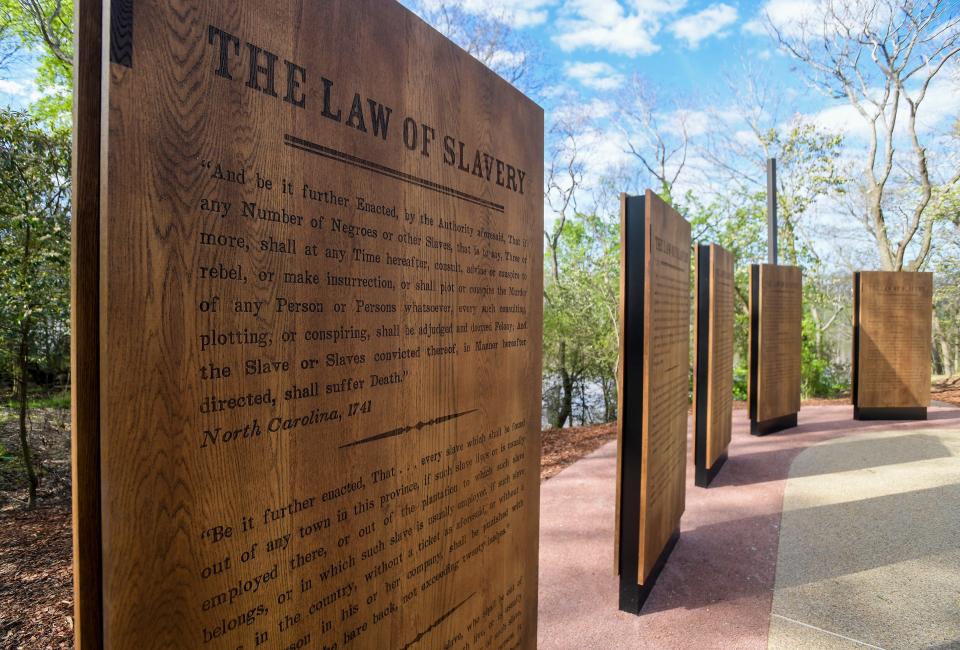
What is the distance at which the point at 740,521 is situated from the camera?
5.02 meters

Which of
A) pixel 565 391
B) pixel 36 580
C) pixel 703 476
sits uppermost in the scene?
pixel 703 476

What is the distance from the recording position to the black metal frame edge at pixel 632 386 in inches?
137

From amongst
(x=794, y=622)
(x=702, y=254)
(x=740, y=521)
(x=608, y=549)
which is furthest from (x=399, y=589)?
(x=702, y=254)

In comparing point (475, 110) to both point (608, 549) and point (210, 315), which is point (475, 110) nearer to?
point (210, 315)

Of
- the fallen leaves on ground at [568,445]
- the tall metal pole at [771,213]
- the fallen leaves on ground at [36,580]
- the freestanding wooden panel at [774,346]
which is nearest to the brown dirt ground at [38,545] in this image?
the fallen leaves on ground at [36,580]

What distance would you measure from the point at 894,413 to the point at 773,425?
2.66 meters

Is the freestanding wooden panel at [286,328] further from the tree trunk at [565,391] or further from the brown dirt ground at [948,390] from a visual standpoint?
the tree trunk at [565,391]

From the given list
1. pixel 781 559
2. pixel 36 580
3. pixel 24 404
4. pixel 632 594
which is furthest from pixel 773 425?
pixel 24 404

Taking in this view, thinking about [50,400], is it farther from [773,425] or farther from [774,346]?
[773,425]

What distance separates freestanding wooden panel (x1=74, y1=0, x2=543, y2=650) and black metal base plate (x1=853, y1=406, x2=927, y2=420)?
1029 centimetres

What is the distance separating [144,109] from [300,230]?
1.11ft

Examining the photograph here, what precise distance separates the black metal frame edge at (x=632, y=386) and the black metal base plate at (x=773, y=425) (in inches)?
230

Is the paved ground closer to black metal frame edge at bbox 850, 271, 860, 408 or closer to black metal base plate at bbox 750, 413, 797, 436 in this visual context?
black metal base plate at bbox 750, 413, 797, 436

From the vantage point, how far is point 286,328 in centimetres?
110
